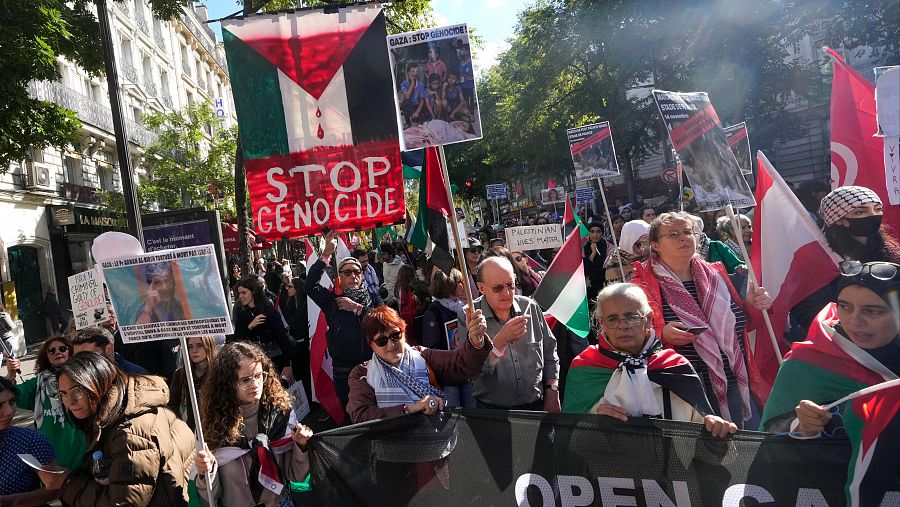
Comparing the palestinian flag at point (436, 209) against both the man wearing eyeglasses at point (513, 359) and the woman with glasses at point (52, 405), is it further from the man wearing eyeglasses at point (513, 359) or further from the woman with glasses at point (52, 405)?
the woman with glasses at point (52, 405)

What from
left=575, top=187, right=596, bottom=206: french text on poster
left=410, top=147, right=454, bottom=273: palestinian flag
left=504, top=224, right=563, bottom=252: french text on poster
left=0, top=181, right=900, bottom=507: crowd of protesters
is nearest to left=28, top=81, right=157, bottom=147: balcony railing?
left=575, top=187, right=596, bottom=206: french text on poster

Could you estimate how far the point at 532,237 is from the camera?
7.74 meters

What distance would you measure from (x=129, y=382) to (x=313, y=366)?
401 cm

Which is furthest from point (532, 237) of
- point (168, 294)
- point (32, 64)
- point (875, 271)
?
point (32, 64)

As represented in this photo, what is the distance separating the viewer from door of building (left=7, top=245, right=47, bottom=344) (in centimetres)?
2192

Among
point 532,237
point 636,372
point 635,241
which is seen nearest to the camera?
→ point 636,372

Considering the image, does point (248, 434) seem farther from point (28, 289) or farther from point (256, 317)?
point (28, 289)

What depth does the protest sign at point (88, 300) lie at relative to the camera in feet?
19.3

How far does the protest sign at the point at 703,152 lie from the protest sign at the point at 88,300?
14.7 ft

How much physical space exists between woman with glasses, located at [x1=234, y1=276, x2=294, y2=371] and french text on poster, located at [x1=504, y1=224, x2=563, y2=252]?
100 inches

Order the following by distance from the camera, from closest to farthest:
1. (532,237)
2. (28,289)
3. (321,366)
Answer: (321,366) < (532,237) < (28,289)

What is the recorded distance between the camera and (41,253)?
23547mm

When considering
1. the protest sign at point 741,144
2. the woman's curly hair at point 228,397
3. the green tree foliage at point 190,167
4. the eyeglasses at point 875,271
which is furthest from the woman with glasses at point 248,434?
the green tree foliage at point 190,167

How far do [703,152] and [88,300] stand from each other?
191 inches
